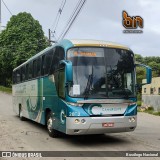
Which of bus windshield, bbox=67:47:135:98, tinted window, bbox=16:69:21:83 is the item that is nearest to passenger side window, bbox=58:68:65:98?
bus windshield, bbox=67:47:135:98

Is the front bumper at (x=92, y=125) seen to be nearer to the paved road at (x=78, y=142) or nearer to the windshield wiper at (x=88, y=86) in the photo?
the paved road at (x=78, y=142)

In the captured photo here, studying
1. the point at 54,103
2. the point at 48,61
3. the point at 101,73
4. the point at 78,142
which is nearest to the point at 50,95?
the point at 54,103

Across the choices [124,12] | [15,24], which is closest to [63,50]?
[124,12]

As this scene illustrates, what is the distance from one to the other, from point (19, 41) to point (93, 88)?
42.7 m

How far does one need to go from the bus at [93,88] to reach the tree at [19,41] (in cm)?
3841

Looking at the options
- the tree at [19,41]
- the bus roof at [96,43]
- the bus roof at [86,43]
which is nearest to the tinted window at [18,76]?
the bus roof at [86,43]

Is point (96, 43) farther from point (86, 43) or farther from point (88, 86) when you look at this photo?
point (88, 86)

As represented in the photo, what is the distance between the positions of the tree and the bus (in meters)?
38.4

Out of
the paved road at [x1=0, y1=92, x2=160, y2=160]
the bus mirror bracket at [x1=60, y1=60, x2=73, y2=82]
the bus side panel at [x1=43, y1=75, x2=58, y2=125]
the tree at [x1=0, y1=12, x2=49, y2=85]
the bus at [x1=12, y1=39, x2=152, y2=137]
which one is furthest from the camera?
the tree at [x1=0, y1=12, x2=49, y2=85]

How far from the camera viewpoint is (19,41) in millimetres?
52094

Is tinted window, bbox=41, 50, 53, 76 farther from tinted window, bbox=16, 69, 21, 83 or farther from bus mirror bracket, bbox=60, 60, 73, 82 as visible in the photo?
tinted window, bbox=16, 69, 21, 83

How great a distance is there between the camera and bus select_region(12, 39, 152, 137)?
419 inches

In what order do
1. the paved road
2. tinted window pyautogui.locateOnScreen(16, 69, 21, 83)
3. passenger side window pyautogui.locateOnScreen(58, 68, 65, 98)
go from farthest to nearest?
tinted window pyautogui.locateOnScreen(16, 69, 21, 83)
passenger side window pyautogui.locateOnScreen(58, 68, 65, 98)
the paved road

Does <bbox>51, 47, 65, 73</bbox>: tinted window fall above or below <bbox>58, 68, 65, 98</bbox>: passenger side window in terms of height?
above
